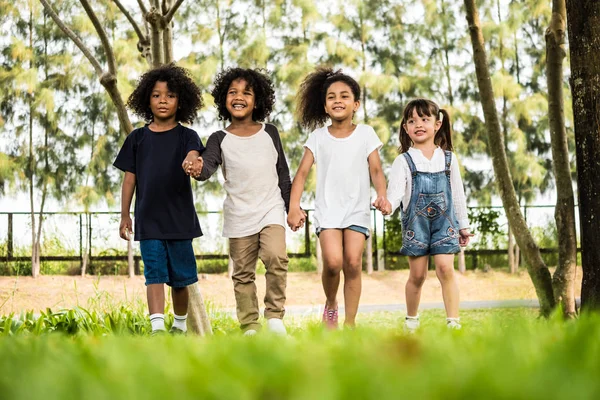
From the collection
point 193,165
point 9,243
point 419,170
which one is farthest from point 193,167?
point 9,243

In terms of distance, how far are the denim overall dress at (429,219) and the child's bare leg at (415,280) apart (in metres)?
0.06

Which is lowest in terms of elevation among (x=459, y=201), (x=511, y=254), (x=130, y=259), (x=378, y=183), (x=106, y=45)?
(x=511, y=254)

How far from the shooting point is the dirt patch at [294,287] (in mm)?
13242

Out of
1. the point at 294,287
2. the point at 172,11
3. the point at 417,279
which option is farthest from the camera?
the point at 294,287

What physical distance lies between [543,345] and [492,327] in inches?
11.9

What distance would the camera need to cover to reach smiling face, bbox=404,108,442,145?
4.46 meters

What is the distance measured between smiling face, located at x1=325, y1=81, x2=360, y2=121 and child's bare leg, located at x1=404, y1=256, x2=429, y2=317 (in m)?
0.97

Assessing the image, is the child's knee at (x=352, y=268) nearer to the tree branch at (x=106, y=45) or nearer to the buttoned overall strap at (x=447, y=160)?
the buttoned overall strap at (x=447, y=160)

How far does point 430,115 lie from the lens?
4.46 meters

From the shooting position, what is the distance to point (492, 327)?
52.7 inches

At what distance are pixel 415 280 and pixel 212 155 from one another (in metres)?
1.45

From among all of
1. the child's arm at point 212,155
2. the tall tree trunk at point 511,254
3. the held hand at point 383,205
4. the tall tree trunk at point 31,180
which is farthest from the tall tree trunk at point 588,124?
the tall tree trunk at point 31,180

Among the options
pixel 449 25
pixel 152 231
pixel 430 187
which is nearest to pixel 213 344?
pixel 152 231

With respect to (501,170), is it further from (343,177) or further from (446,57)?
(446,57)
